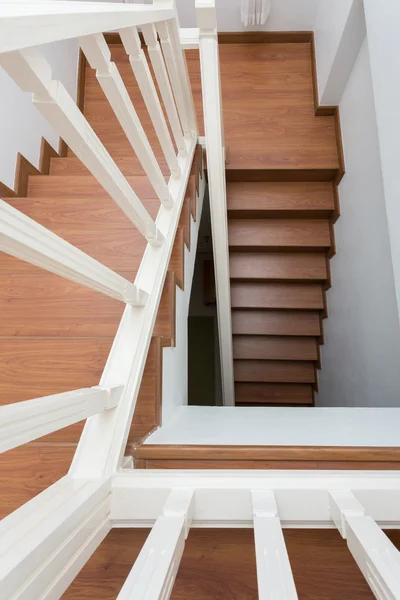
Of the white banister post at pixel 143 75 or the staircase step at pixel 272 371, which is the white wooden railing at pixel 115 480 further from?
the staircase step at pixel 272 371

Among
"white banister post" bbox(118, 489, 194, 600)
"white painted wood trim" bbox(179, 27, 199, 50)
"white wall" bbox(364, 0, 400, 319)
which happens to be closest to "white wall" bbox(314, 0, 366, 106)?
"white wall" bbox(364, 0, 400, 319)

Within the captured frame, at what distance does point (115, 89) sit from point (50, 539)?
813mm

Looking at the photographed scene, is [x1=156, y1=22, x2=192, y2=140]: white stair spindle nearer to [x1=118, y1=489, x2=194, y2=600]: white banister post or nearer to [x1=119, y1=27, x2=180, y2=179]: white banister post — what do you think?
[x1=119, y1=27, x2=180, y2=179]: white banister post

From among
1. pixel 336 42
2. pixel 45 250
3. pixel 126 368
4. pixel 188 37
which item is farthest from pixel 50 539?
pixel 336 42

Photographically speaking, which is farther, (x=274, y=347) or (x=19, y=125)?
(x=274, y=347)

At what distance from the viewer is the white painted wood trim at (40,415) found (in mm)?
513

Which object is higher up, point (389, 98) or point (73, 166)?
point (73, 166)

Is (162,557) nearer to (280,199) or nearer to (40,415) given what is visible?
(40,415)

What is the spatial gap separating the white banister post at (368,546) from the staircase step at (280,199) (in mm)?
2610

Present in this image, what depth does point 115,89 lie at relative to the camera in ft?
2.80

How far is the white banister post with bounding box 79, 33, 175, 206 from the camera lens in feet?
2.45

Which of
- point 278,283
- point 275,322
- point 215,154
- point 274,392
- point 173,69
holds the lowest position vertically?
point 274,392

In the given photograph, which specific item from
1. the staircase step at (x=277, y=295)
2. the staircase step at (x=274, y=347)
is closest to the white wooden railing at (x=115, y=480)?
the staircase step at (x=277, y=295)

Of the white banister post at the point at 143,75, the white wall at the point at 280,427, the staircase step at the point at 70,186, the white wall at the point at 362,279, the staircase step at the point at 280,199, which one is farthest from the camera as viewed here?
the staircase step at the point at 280,199
